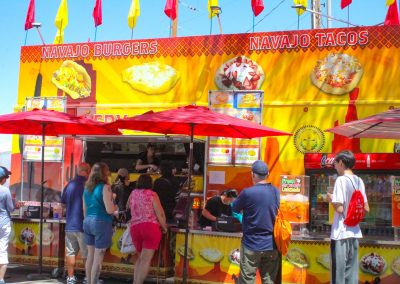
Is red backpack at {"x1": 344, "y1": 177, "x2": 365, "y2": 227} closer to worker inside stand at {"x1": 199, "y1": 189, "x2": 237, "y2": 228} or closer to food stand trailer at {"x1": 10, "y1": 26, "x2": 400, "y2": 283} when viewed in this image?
food stand trailer at {"x1": 10, "y1": 26, "x2": 400, "y2": 283}

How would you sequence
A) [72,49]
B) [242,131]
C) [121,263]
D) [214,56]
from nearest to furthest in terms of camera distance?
[242,131]
[121,263]
[214,56]
[72,49]

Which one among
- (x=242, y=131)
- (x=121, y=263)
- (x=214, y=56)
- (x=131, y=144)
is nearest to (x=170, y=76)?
(x=214, y=56)

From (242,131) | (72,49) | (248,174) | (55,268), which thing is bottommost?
(55,268)

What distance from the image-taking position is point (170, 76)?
399 inches

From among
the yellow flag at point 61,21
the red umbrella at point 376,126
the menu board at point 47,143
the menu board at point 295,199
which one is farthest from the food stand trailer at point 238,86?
the red umbrella at point 376,126

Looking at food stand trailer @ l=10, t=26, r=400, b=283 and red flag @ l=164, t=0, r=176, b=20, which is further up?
red flag @ l=164, t=0, r=176, b=20

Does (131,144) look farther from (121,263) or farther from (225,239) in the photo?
(225,239)

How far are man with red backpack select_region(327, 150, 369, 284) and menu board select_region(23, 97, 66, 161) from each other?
6.06m

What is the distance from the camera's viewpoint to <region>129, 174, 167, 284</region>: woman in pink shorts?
7488 mm

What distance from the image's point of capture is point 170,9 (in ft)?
36.3

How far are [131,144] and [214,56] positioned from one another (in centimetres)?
272

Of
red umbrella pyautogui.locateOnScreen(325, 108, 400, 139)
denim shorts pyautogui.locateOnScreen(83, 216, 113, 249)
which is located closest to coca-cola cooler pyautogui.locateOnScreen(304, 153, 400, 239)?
red umbrella pyautogui.locateOnScreen(325, 108, 400, 139)

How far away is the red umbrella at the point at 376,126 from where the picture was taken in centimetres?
659

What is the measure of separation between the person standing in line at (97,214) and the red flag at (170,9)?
4.45m
